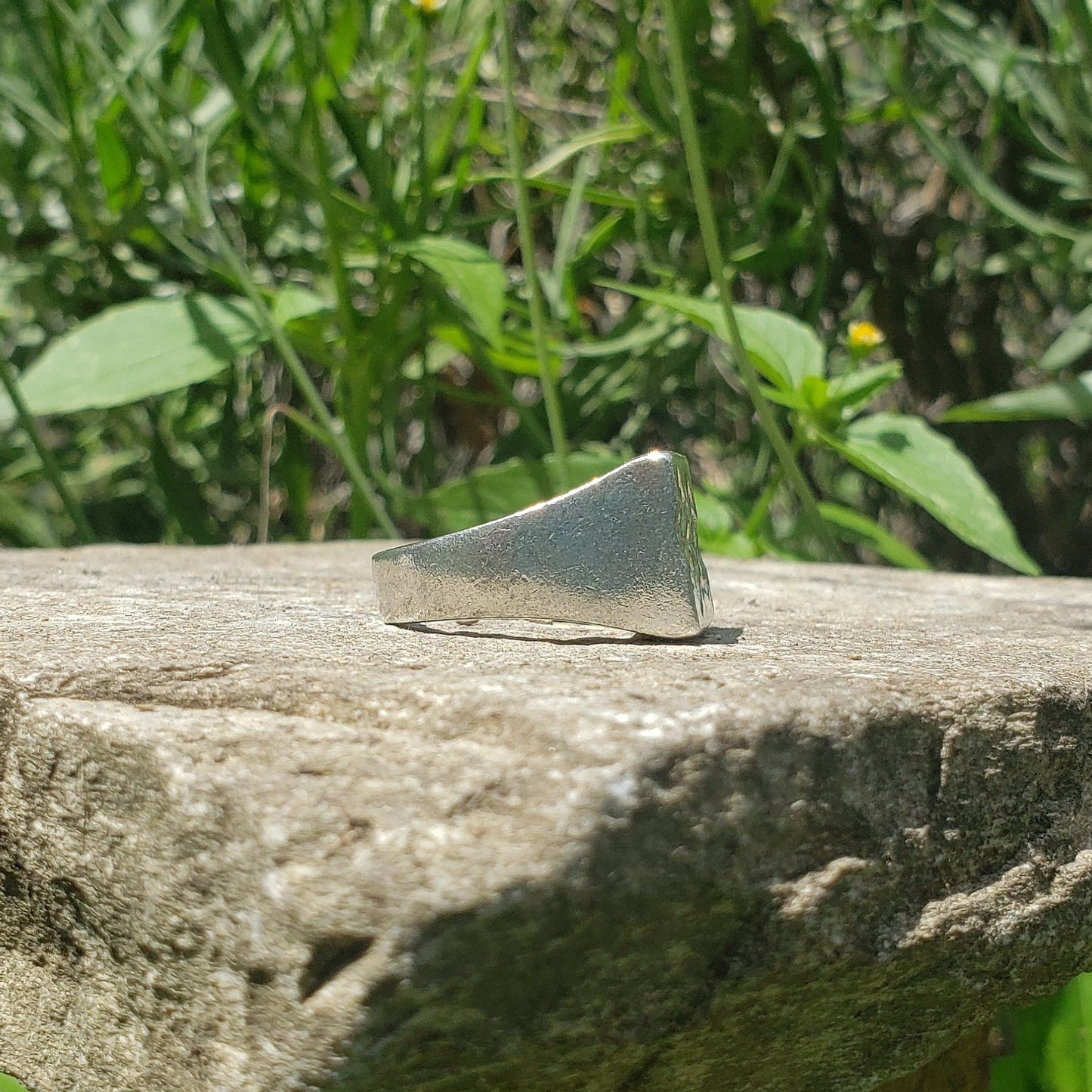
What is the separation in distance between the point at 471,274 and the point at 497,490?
174mm

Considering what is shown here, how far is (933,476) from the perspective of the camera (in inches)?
28.7

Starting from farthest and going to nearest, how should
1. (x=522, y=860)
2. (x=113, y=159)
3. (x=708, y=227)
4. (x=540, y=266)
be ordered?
(x=540, y=266), (x=113, y=159), (x=708, y=227), (x=522, y=860)

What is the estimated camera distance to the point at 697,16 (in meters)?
1.02

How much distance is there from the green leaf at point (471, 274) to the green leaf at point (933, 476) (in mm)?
247

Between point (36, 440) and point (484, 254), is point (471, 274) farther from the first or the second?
point (36, 440)

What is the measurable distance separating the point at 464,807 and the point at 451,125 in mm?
749

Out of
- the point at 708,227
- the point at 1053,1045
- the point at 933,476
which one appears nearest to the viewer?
the point at 1053,1045

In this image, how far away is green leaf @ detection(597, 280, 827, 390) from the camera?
0.77 meters

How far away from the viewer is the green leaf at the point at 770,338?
2.53 feet

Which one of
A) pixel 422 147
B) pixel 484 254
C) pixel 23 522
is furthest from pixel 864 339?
pixel 23 522

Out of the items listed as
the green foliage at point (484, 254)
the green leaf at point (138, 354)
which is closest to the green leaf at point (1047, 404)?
the green foliage at point (484, 254)

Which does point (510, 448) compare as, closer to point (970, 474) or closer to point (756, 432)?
point (756, 432)

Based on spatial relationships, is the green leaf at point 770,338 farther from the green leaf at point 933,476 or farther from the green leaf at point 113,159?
the green leaf at point 113,159

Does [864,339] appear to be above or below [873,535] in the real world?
above
